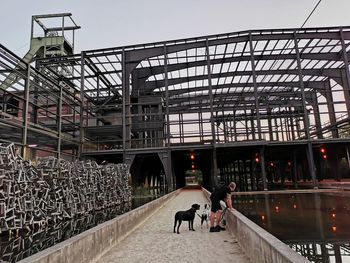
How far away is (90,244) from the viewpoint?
501 centimetres

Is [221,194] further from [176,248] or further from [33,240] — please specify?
[33,240]

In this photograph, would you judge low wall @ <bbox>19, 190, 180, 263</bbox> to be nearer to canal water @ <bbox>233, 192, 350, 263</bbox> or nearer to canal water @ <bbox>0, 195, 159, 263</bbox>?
canal water @ <bbox>0, 195, 159, 263</bbox>

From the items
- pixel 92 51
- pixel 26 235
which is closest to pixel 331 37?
pixel 92 51

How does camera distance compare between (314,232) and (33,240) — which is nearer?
(33,240)

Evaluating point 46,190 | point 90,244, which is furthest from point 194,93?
point 90,244

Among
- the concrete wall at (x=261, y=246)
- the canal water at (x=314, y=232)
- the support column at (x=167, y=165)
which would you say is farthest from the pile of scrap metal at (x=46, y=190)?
the support column at (x=167, y=165)

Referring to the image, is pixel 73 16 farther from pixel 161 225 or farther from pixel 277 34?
pixel 161 225

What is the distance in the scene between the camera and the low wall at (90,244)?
12.3 feet

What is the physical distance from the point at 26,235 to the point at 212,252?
15.8ft

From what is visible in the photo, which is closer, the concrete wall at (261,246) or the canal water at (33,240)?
the concrete wall at (261,246)

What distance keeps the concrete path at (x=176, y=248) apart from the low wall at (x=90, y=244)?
0.16 metres

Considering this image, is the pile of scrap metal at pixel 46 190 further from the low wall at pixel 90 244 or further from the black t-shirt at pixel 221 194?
the black t-shirt at pixel 221 194

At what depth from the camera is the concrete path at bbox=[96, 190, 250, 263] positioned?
17.0ft

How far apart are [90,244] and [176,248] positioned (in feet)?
6.04
